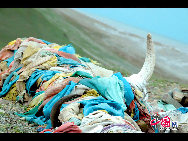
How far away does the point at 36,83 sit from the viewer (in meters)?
4.82

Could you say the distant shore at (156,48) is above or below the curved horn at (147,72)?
below

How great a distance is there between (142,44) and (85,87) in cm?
1198

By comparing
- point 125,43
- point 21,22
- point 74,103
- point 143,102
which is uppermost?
point 74,103

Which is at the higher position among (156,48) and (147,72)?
(147,72)

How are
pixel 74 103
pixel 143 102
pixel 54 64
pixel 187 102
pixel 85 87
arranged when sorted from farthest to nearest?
pixel 187 102, pixel 54 64, pixel 143 102, pixel 85 87, pixel 74 103

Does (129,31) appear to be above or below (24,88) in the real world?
below

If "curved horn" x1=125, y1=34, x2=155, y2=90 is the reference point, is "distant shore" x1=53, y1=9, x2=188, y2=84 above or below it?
below

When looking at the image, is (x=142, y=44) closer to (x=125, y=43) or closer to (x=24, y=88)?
(x=125, y=43)

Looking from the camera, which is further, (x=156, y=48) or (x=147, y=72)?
(x=156, y=48)

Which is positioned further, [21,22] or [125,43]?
[125,43]

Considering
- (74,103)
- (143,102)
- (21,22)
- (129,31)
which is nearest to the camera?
(74,103)

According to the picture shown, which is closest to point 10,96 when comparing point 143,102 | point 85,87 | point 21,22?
point 85,87

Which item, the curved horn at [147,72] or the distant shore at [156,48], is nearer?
the curved horn at [147,72]

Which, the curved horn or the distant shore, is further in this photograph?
the distant shore
